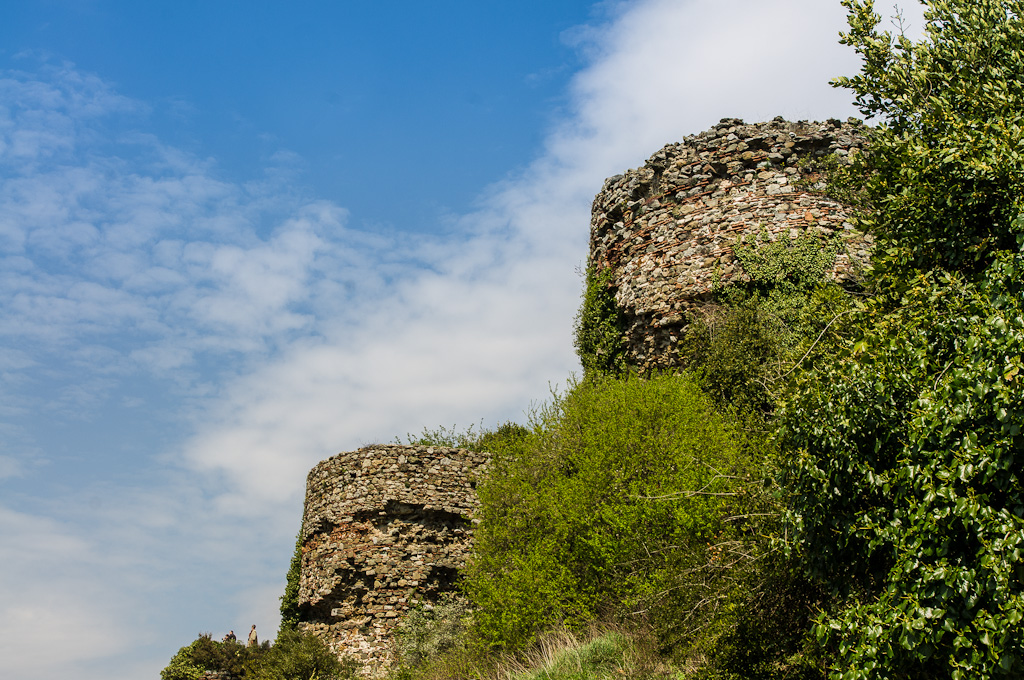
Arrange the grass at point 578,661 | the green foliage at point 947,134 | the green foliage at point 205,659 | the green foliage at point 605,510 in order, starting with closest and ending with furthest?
the green foliage at point 947,134, the grass at point 578,661, the green foliage at point 605,510, the green foliage at point 205,659

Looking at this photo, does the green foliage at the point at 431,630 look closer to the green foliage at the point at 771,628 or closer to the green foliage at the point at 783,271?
the green foliage at the point at 783,271

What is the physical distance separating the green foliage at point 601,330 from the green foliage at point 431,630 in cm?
541

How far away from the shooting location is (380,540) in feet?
58.5

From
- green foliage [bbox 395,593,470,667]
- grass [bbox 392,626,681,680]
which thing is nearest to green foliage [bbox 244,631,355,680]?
green foliage [bbox 395,593,470,667]

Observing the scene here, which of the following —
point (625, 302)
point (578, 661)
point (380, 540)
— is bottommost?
point (578, 661)

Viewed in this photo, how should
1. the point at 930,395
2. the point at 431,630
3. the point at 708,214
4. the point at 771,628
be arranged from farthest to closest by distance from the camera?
1. the point at 431,630
2. the point at 708,214
3. the point at 771,628
4. the point at 930,395

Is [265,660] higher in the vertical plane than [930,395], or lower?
higher

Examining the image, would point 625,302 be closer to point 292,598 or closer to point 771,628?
point 771,628

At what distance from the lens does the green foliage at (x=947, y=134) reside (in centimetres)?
692

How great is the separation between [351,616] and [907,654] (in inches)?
528

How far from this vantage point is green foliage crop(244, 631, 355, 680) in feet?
54.0

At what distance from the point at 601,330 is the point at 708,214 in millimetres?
3098

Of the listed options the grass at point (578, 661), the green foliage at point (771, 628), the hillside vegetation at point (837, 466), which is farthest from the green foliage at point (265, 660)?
the green foliage at point (771, 628)

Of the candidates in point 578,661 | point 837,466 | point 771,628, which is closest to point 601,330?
point 578,661
